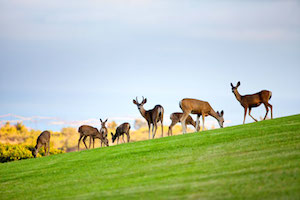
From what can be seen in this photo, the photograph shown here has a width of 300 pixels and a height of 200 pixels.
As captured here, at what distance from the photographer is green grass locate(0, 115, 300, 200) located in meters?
8.37

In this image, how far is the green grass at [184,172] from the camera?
8.37 metres

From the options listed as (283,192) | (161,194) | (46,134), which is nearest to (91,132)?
(46,134)

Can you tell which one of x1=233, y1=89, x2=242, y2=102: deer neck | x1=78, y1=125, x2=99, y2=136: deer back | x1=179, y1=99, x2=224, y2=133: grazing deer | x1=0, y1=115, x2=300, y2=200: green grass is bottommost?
x1=0, y1=115, x2=300, y2=200: green grass

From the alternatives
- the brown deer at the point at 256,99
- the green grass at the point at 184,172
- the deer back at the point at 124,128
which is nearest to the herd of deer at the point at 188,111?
the brown deer at the point at 256,99

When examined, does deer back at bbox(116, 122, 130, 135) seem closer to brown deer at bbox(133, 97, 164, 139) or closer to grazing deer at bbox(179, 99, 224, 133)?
brown deer at bbox(133, 97, 164, 139)

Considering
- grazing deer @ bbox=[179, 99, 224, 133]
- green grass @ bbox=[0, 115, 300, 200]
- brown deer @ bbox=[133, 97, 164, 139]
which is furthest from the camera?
brown deer @ bbox=[133, 97, 164, 139]

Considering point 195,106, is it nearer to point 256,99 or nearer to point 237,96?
point 237,96

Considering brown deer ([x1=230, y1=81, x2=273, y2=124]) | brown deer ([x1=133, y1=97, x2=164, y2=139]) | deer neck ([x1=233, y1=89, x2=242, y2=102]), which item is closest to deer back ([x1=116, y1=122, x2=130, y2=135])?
brown deer ([x1=133, y1=97, x2=164, y2=139])

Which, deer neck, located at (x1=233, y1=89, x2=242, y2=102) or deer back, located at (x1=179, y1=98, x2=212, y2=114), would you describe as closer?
deer back, located at (x1=179, y1=98, x2=212, y2=114)

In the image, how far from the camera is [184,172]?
33.7ft

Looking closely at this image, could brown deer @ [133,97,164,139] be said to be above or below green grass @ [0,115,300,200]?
above

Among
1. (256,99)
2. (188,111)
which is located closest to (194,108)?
(188,111)

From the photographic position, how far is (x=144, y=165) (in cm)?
1219

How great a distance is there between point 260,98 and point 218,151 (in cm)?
1060
